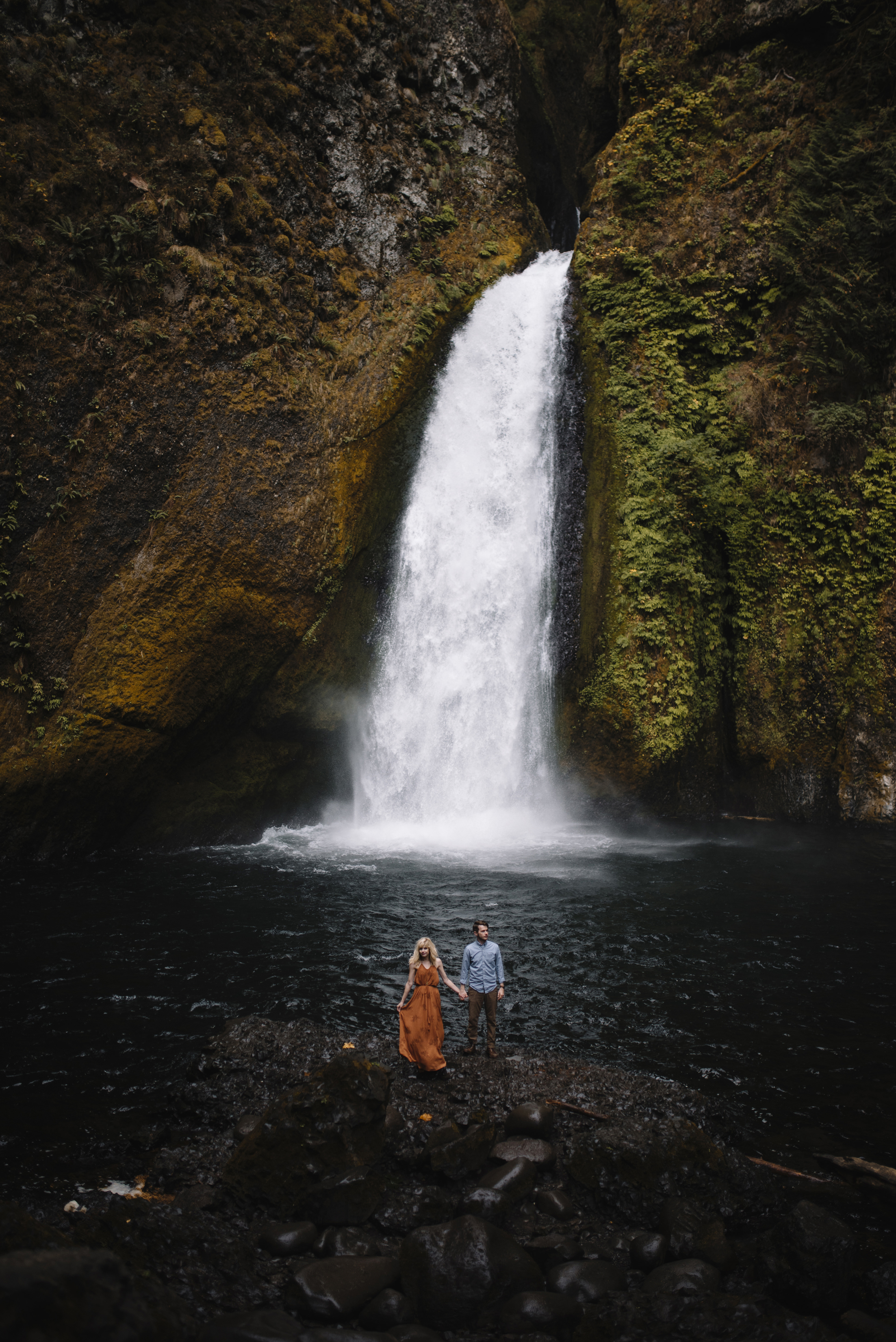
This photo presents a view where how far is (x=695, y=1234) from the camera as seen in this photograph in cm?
390

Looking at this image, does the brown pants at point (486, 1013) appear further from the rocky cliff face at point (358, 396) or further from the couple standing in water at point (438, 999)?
the rocky cliff face at point (358, 396)

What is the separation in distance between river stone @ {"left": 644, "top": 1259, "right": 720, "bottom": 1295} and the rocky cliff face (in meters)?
10.8

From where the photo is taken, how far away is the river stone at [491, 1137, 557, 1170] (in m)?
4.48

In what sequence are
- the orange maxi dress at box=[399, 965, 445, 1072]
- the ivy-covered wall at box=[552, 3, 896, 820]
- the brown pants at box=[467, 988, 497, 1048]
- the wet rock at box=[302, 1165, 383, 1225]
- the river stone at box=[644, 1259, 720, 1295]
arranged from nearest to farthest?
the river stone at box=[644, 1259, 720, 1295]
the wet rock at box=[302, 1165, 383, 1225]
the orange maxi dress at box=[399, 965, 445, 1072]
the brown pants at box=[467, 988, 497, 1048]
the ivy-covered wall at box=[552, 3, 896, 820]

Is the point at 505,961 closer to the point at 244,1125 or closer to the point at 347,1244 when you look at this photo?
the point at 244,1125

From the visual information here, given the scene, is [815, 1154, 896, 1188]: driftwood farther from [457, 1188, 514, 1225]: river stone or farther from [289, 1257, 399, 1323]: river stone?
[289, 1257, 399, 1323]: river stone

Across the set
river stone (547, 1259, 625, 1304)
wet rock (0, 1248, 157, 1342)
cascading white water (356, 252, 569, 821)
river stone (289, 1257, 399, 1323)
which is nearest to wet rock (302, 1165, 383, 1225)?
river stone (289, 1257, 399, 1323)

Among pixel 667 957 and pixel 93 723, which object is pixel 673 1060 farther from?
pixel 93 723

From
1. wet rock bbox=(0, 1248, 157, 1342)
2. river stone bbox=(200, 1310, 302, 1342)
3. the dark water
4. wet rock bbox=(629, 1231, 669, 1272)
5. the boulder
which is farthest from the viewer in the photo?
the dark water

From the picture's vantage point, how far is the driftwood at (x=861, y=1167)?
431 centimetres

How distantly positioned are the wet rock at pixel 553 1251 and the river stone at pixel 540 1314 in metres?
0.32

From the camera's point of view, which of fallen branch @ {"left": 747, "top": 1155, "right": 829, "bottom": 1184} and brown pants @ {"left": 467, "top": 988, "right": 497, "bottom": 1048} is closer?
fallen branch @ {"left": 747, "top": 1155, "right": 829, "bottom": 1184}

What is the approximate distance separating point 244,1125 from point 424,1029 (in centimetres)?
139

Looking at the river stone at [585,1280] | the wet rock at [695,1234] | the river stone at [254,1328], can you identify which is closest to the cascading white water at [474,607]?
the wet rock at [695,1234]
